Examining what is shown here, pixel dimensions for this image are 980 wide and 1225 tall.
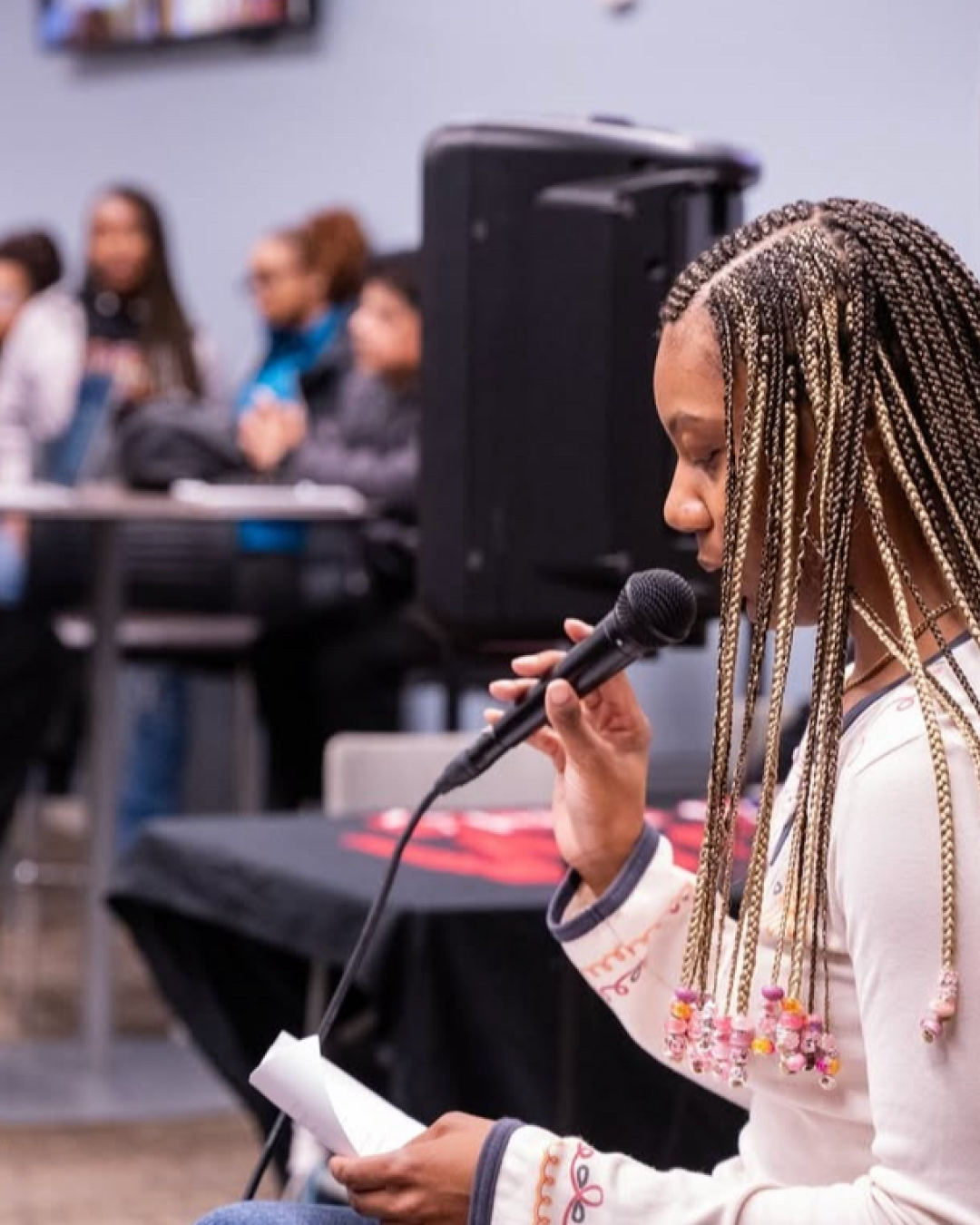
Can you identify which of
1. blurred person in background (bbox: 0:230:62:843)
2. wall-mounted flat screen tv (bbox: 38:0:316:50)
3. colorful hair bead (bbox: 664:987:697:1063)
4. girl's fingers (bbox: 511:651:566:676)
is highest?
wall-mounted flat screen tv (bbox: 38:0:316:50)

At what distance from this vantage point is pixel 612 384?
2.24m

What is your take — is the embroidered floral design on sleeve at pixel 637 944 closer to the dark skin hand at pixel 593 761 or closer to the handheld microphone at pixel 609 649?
the dark skin hand at pixel 593 761

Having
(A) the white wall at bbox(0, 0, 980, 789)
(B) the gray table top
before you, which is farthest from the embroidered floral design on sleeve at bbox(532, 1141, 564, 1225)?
(B) the gray table top

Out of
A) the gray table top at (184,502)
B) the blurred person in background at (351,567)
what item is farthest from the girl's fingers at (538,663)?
the blurred person in background at (351,567)

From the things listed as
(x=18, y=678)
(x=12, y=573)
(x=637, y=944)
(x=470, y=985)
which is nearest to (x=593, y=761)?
(x=637, y=944)

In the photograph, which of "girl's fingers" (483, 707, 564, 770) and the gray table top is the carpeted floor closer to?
the gray table top

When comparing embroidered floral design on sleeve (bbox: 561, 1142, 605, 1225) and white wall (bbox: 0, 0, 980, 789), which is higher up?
white wall (bbox: 0, 0, 980, 789)

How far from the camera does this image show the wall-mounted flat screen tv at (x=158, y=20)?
22.3 feet

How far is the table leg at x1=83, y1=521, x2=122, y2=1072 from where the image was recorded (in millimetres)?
4234

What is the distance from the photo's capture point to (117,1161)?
12.3 feet

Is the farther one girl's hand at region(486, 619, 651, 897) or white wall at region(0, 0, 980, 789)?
white wall at region(0, 0, 980, 789)

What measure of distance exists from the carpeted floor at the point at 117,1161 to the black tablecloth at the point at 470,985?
0.60 meters

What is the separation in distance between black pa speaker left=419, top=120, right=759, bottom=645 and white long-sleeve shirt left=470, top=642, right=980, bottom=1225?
0.89 meters

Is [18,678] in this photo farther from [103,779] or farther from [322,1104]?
[322,1104]
